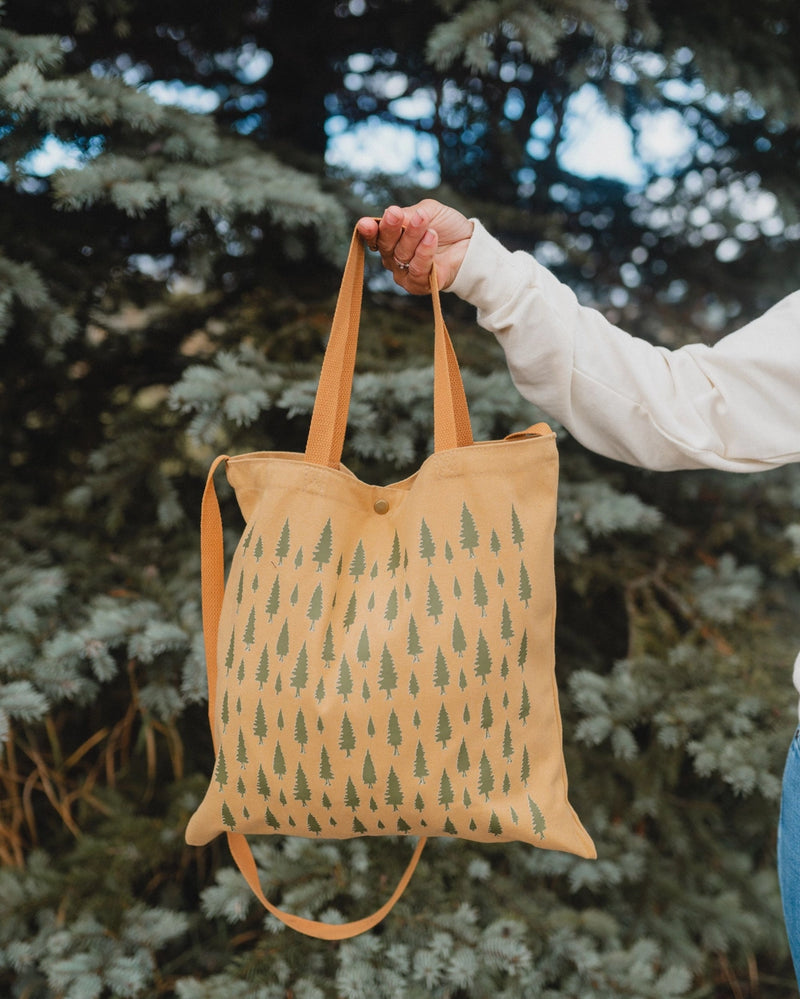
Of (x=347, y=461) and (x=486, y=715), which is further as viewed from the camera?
(x=347, y=461)

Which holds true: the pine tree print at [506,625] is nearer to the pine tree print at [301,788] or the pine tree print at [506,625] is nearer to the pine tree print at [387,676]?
the pine tree print at [387,676]

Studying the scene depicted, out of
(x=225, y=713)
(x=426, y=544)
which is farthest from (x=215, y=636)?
(x=426, y=544)

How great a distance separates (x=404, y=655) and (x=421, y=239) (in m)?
0.51

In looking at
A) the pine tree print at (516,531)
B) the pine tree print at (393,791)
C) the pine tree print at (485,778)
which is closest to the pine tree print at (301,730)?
the pine tree print at (393,791)

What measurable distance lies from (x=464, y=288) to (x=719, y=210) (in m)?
1.33

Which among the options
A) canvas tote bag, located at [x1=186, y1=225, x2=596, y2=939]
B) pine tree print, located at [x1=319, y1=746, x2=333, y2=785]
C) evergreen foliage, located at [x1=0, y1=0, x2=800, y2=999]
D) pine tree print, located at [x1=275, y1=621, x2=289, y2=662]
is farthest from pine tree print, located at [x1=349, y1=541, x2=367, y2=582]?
evergreen foliage, located at [x1=0, y1=0, x2=800, y2=999]

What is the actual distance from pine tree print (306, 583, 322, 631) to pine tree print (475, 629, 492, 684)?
7.5 inches

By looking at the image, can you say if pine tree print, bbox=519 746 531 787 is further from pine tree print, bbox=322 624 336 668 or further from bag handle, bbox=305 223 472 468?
bag handle, bbox=305 223 472 468

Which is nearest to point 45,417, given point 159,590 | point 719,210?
point 159,590

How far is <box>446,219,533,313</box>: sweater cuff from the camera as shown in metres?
0.91

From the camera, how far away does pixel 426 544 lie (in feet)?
2.82

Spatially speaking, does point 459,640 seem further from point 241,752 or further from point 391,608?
point 241,752

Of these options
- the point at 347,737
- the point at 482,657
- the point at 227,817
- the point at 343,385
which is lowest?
the point at 227,817

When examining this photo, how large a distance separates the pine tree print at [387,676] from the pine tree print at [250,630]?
0.52 ft
